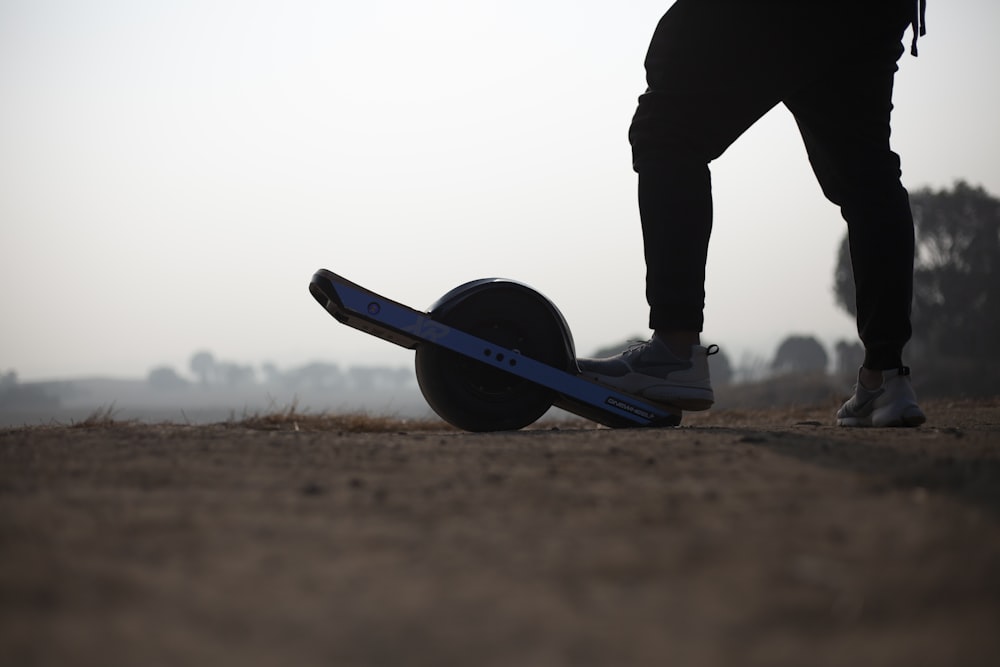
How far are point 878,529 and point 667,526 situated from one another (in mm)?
328

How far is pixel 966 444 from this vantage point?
8.02ft

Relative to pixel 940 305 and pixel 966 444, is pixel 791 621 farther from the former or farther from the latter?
pixel 940 305

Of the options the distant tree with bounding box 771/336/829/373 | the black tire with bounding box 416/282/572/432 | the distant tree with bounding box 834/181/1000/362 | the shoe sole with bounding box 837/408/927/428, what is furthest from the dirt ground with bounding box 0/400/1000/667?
the distant tree with bounding box 771/336/829/373

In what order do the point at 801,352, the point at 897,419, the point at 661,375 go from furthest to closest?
the point at 801,352, the point at 661,375, the point at 897,419

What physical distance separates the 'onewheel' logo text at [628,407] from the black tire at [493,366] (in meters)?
0.25

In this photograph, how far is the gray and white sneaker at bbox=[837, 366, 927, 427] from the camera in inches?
131

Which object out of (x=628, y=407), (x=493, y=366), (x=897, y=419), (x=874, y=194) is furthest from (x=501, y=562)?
(x=874, y=194)

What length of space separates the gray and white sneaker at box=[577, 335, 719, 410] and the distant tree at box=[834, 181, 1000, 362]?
119 feet

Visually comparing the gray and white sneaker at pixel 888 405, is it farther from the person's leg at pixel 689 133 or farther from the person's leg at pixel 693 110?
the person's leg at pixel 693 110

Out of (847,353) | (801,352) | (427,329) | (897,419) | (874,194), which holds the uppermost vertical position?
(801,352)

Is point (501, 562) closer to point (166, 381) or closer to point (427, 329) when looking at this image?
point (427, 329)

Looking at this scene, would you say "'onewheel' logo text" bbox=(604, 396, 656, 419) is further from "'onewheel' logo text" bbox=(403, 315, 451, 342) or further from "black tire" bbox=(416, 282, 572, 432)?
"'onewheel' logo text" bbox=(403, 315, 451, 342)

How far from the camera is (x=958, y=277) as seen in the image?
1449 inches

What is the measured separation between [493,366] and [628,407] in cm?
62
